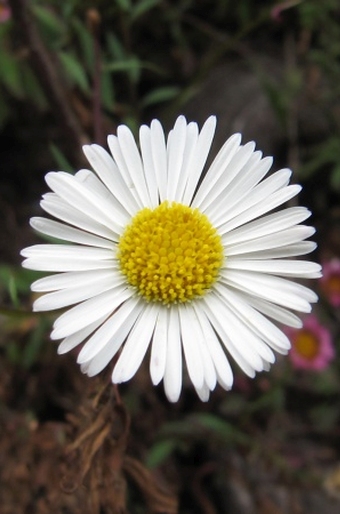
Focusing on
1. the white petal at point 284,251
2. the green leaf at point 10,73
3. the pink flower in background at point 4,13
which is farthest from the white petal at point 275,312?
the pink flower in background at point 4,13

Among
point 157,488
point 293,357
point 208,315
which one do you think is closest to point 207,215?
point 208,315

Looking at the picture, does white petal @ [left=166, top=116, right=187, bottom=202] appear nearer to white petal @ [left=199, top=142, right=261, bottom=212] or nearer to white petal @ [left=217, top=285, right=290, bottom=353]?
white petal @ [left=199, top=142, right=261, bottom=212]

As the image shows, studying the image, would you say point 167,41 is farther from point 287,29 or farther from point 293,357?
point 293,357

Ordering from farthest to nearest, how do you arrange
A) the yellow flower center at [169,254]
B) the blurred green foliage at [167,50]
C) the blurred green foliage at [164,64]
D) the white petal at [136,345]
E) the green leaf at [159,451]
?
the blurred green foliage at [167,50], the blurred green foliage at [164,64], the green leaf at [159,451], the yellow flower center at [169,254], the white petal at [136,345]

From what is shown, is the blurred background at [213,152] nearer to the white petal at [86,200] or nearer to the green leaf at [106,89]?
the green leaf at [106,89]

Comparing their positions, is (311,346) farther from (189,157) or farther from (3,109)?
(3,109)

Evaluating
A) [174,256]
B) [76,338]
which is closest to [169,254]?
[174,256]
